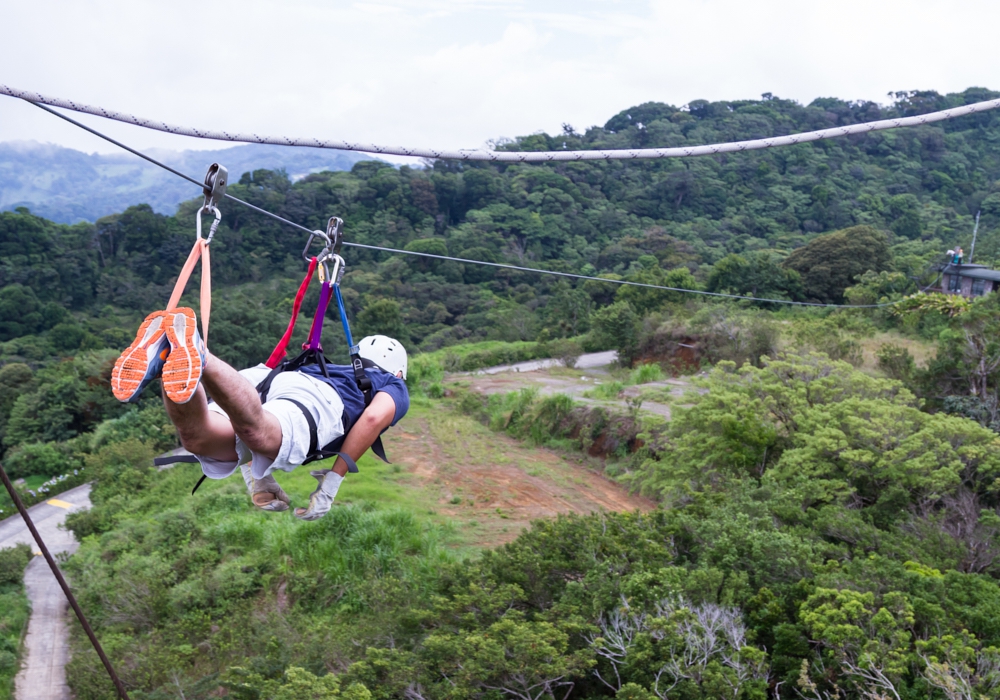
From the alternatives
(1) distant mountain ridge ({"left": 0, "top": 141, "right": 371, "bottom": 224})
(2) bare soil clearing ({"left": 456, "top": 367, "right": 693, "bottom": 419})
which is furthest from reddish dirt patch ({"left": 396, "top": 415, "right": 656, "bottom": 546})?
(1) distant mountain ridge ({"left": 0, "top": 141, "right": 371, "bottom": 224})

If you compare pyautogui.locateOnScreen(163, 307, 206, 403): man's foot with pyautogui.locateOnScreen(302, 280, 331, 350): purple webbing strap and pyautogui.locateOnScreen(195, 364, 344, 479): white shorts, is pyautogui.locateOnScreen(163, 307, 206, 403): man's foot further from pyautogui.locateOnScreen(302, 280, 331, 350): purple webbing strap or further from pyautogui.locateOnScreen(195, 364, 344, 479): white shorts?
pyautogui.locateOnScreen(302, 280, 331, 350): purple webbing strap

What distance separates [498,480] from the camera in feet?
43.4

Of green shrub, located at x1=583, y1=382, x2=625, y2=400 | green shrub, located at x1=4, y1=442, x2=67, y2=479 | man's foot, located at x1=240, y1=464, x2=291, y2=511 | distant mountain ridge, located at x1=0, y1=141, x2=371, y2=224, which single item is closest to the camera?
man's foot, located at x1=240, y1=464, x2=291, y2=511

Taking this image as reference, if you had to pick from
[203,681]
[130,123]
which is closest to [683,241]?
[203,681]

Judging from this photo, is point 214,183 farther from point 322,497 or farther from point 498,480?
point 498,480

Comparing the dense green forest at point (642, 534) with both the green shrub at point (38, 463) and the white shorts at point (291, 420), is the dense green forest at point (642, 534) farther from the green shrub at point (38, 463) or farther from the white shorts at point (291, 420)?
the white shorts at point (291, 420)

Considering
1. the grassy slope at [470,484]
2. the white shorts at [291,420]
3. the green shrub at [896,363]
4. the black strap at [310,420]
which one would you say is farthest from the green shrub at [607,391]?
the black strap at [310,420]

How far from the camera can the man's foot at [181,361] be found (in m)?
1.93

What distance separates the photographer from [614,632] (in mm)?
6293

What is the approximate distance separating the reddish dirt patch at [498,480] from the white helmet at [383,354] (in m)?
7.57

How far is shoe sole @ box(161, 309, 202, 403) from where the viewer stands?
6.33 feet

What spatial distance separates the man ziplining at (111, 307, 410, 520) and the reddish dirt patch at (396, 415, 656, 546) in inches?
306

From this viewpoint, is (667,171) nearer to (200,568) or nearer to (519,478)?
(519,478)

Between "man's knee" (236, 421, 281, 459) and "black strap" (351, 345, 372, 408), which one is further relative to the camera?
"black strap" (351, 345, 372, 408)
